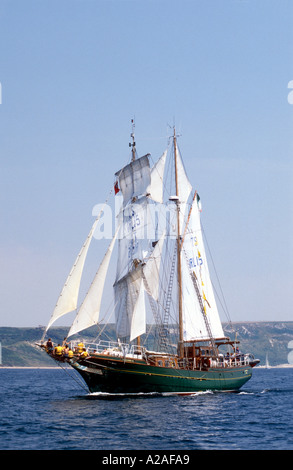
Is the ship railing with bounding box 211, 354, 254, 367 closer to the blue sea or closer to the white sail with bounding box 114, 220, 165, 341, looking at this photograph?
the white sail with bounding box 114, 220, 165, 341

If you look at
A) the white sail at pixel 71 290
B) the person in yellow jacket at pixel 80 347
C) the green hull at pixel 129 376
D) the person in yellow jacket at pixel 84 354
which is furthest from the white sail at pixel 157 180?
the person in yellow jacket at pixel 84 354

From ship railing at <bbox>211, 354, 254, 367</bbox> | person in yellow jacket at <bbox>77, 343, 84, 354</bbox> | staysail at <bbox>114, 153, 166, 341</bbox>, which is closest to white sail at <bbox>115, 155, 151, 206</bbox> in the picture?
staysail at <bbox>114, 153, 166, 341</bbox>

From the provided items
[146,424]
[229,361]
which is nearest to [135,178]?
[229,361]

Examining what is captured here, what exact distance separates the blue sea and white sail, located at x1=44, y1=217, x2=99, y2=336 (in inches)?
317

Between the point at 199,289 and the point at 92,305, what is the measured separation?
18752 mm

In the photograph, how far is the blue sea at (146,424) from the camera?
3203 cm

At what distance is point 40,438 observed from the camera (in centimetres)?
3381

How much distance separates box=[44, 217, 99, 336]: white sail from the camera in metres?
52.3

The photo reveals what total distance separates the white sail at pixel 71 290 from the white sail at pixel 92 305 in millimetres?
2222
